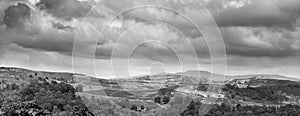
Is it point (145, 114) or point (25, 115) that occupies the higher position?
point (25, 115)

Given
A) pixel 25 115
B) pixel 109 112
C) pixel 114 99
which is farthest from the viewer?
pixel 114 99

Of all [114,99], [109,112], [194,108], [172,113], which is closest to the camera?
[109,112]

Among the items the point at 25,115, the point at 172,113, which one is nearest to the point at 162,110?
the point at 172,113

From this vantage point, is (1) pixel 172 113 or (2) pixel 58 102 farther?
(1) pixel 172 113

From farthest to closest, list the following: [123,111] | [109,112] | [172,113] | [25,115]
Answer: [172,113] → [123,111] → [109,112] → [25,115]

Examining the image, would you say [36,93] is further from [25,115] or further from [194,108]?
[25,115]

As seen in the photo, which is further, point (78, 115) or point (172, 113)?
point (172, 113)

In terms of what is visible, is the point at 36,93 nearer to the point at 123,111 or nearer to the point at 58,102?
the point at 58,102

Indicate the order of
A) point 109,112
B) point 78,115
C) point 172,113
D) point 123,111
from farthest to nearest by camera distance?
point 172,113
point 123,111
point 109,112
point 78,115

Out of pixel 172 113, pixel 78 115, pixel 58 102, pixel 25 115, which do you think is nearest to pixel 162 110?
pixel 172 113
